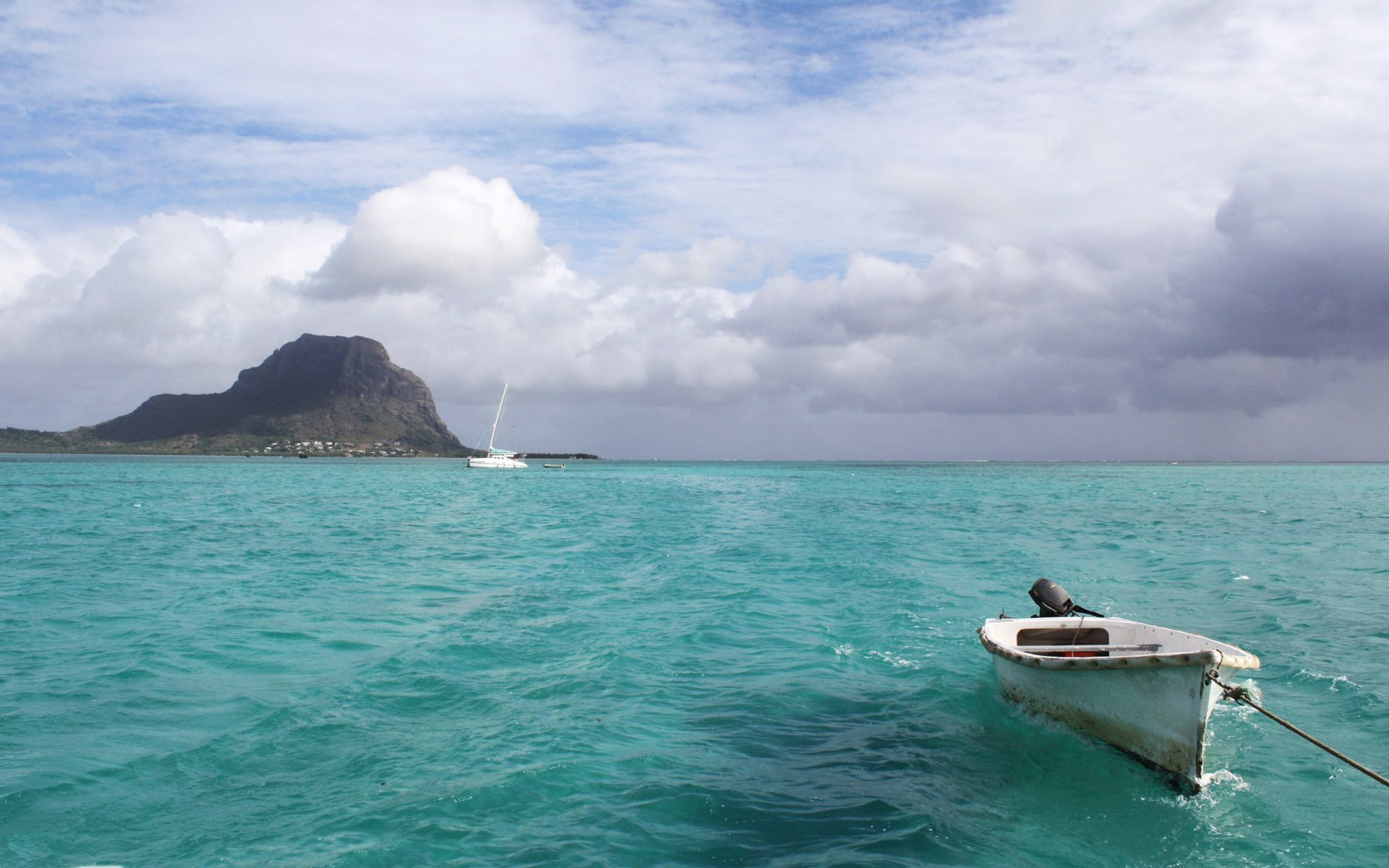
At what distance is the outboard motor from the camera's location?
50.7 feet

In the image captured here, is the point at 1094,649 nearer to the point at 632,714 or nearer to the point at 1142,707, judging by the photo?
the point at 1142,707

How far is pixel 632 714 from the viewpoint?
42.0 ft

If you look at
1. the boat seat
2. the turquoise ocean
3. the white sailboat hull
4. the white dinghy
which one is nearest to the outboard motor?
the white dinghy

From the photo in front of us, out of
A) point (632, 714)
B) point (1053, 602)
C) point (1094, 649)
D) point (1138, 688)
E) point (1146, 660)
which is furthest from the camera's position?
point (1053, 602)

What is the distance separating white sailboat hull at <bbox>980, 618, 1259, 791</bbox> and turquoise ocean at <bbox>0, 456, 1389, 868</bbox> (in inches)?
14.7

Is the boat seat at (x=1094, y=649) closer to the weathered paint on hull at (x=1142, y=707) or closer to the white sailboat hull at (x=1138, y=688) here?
the white sailboat hull at (x=1138, y=688)

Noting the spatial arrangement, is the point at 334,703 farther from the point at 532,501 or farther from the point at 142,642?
the point at 532,501

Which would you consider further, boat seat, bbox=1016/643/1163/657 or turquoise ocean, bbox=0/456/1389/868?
boat seat, bbox=1016/643/1163/657

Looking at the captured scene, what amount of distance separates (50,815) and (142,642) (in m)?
9.57

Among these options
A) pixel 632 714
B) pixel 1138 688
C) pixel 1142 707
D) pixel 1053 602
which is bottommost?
pixel 632 714

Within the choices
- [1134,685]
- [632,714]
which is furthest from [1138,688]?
[632,714]

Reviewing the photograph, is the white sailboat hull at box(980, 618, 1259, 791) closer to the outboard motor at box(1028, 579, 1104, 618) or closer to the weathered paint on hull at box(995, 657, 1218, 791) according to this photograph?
the weathered paint on hull at box(995, 657, 1218, 791)

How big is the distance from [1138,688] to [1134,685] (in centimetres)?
5

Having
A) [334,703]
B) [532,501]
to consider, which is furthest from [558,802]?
[532,501]
